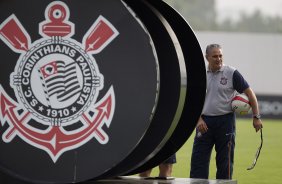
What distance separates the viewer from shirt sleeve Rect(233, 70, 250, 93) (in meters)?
11.2

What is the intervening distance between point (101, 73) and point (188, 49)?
1436 mm

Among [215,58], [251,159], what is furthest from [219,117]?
[251,159]

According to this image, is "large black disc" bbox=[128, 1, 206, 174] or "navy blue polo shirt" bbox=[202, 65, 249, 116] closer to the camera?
"large black disc" bbox=[128, 1, 206, 174]

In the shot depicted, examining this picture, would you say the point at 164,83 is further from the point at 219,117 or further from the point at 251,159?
the point at 251,159

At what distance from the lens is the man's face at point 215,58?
37.0ft

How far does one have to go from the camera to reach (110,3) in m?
8.25

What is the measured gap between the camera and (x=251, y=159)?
18.2 meters

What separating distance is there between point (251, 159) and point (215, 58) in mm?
7149

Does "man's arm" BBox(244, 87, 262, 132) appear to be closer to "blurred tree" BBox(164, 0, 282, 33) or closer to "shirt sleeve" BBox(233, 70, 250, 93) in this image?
"shirt sleeve" BBox(233, 70, 250, 93)

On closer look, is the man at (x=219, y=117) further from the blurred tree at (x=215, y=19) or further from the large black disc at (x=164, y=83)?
the blurred tree at (x=215, y=19)

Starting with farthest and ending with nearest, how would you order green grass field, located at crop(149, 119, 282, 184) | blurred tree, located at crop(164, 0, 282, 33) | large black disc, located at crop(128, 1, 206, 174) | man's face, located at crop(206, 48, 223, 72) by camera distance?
1. blurred tree, located at crop(164, 0, 282, 33)
2. green grass field, located at crop(149, 119, 282, 184)
3. man's face, located at crop(206, 48, 223, 72)
4. large black disc, located at crop(128, 1, 206, 174)

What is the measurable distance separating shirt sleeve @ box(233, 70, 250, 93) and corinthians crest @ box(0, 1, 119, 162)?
3278mm

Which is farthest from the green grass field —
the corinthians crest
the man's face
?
the corinthians crest

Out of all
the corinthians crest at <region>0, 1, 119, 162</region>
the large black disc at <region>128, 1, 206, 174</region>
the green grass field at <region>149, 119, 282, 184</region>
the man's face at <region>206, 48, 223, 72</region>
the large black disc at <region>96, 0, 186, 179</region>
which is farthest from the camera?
the green grass field at <region>149, 119, 282, 184</region>
